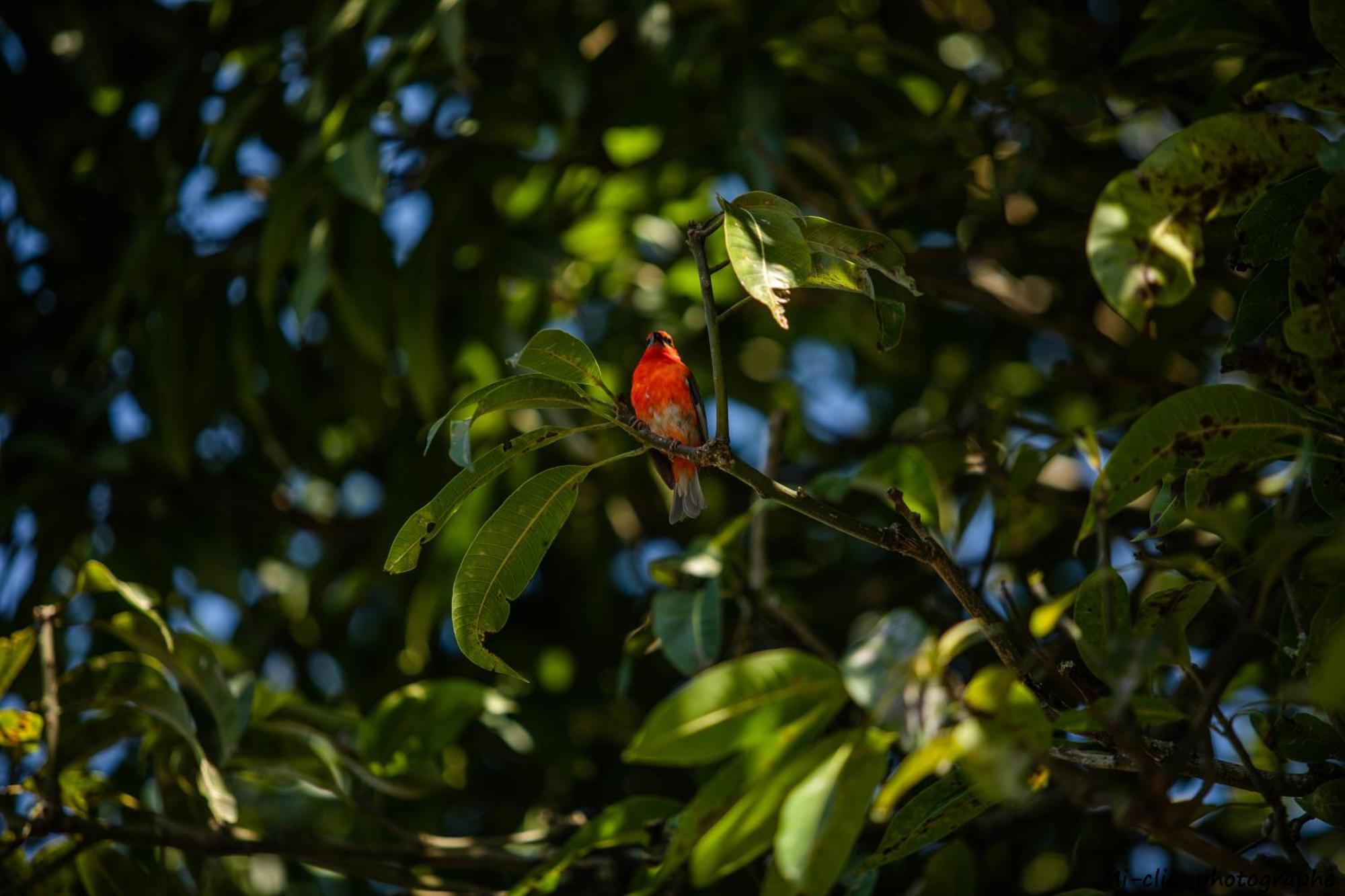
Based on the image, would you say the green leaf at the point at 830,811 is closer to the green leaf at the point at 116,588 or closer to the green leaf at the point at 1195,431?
the green leaf at the point at 1195,431

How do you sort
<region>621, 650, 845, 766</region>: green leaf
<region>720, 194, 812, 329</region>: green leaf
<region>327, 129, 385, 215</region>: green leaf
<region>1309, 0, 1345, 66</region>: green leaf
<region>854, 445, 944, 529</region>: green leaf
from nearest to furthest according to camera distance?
<region>621, 650, 845, 766</region>: green leaf, <region>720, 194, 812, 329</region>: green leaf, <region>1309, 0, 1345, 66</region>: green leaf, <region>854, 445, 944, 529</region>: green leaf, <region>327, 129, 385, 215</region>: green leaf

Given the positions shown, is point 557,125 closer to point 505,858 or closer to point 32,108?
point 32,108

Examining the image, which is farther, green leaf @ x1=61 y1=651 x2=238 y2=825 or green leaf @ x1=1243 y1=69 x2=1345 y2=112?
green leaf @ x1=61 y1=651 x2=238 y2=825

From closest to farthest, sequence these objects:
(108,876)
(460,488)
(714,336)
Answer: (714,336), (460,488), (108,876)

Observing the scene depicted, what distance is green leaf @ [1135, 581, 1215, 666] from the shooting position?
1663mm

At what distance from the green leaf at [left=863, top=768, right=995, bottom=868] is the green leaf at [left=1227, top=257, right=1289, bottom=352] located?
0.85m

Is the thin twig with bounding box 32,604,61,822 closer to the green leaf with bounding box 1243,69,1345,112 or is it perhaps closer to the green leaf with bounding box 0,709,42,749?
the green leaf with bounding box 0,709,42,749

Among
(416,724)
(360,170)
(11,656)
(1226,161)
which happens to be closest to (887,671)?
(1226,161)

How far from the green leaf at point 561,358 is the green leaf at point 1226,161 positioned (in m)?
1.00

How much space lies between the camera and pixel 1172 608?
1725mm

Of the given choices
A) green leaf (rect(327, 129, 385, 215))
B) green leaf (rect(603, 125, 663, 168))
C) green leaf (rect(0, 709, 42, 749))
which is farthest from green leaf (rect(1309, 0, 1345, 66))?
green leaf (rect(0, 709, 42, 749))

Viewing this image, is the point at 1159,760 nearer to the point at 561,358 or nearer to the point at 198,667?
the point at 561,358

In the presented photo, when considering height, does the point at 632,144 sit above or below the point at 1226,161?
below

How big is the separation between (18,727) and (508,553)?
1465 millimetres
